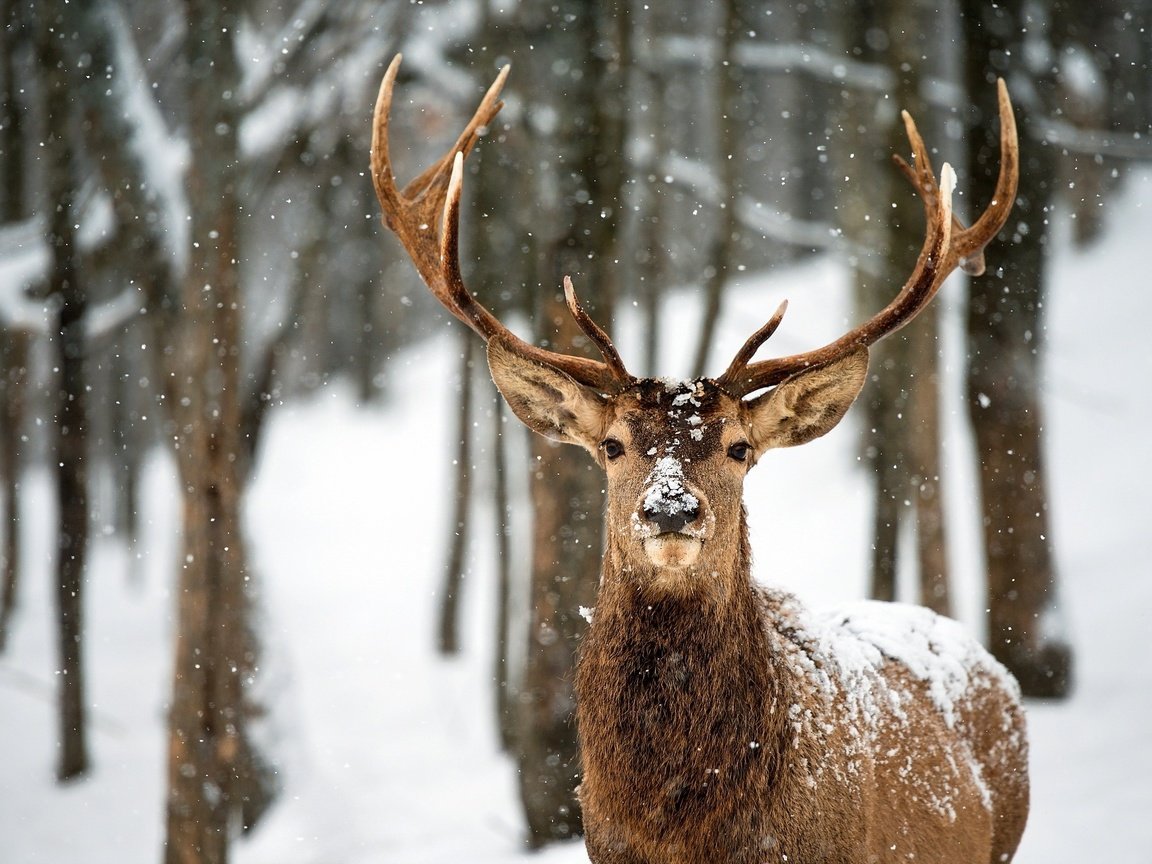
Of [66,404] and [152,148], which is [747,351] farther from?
[66,404]

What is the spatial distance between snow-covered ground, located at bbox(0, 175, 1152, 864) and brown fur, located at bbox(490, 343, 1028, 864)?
3.39 ft

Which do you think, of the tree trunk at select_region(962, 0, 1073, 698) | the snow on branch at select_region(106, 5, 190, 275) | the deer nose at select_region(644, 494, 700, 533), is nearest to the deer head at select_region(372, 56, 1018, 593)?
the deer nose at select_region(644, 494, 700, 533)

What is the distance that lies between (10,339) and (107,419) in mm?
11925

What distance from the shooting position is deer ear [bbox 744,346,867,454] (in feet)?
14.6

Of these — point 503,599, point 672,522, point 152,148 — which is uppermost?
point 152,148

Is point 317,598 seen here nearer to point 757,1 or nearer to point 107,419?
point 107,419

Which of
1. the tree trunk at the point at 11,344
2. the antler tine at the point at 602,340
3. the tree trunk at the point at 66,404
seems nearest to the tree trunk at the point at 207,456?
the tree trunk at the point at 66,404

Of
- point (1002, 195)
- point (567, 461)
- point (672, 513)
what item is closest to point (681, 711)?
point (672, 513)

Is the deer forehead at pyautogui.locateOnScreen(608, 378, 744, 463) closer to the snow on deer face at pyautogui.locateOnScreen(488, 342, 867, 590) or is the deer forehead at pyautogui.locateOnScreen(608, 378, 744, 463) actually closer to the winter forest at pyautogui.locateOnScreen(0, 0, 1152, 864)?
the snow on deer face at pyautogui.locateOnScreen(488, 342, 867, 590)

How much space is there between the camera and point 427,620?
61.8 ft

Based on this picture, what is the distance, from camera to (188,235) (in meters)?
7.77

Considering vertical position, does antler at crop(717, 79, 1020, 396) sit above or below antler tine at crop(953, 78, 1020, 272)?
below

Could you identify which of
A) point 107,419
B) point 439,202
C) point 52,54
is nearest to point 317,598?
point 107,419

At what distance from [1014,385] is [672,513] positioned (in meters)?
6.17
